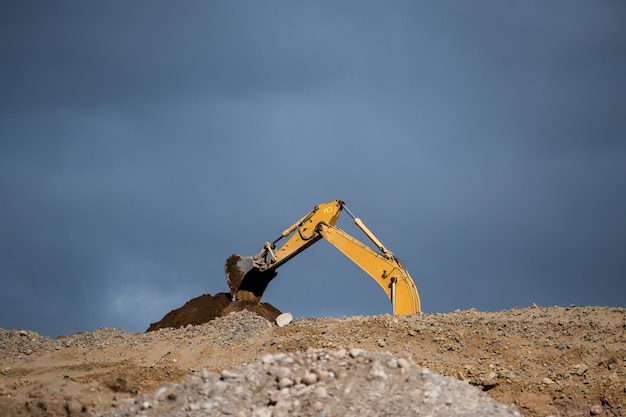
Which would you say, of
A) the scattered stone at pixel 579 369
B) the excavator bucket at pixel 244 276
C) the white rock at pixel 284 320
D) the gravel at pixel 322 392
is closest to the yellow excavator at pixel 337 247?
the excavator bucket at pixel 244 276

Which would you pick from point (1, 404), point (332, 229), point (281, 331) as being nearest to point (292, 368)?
point (1, 404)

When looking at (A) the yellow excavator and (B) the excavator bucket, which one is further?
(B) the excavator bucket

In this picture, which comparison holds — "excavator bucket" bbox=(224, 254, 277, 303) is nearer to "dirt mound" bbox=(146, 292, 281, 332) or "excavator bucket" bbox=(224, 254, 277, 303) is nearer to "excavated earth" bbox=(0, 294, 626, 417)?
"dirt mound" bbox=(146, 292, 281, 332)

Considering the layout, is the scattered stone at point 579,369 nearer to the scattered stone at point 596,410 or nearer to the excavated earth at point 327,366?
the excavated earth at point 327,366

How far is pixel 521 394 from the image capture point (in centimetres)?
1888

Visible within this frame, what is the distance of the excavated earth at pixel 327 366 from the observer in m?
12.9

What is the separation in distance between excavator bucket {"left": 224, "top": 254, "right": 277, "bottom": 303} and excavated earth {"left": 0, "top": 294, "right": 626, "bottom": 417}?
18.2 inches

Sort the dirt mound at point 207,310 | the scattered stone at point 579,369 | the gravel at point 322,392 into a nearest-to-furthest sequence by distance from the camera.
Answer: the gravel at point 322,392, the scattered stone at point 579,369, the dirt mound at point 207,310

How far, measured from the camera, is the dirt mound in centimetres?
2603

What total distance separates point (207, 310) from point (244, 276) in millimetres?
1332

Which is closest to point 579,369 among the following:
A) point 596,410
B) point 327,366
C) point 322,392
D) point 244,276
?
point 596,410

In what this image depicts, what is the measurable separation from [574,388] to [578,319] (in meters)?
3.10

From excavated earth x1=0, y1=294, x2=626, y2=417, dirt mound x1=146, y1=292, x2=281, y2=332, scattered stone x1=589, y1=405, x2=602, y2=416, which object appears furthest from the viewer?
dirt mound x1=146, y1=292, x2=281, y2=332

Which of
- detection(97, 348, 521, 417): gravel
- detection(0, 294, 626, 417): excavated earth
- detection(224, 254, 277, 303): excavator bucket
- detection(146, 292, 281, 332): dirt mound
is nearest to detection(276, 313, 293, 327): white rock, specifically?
detection(0, 294, 626, 417): excavated earth
